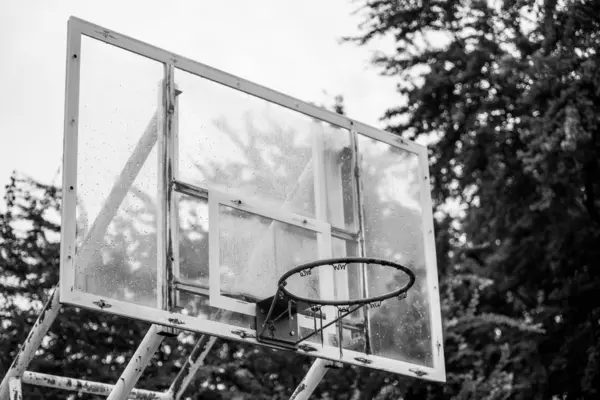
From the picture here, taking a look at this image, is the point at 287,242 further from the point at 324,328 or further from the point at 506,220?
the point at 506,220

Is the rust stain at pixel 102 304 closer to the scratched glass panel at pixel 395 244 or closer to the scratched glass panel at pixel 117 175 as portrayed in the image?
the scratched glass panel at pixel 117 175

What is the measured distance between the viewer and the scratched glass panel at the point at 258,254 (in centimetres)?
648

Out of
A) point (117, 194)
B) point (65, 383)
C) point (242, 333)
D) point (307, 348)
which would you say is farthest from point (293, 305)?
point (65, 383)

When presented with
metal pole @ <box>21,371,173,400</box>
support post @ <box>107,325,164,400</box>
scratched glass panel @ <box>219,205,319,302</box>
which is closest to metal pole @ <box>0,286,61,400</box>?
metal pole @ <box>21,371,173,400</box>

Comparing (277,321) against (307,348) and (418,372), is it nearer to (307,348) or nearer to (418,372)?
(307,348)

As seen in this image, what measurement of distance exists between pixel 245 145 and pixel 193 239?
789 mm

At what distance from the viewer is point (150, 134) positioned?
21.1 ft

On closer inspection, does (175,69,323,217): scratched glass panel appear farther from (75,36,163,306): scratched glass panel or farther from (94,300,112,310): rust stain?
(94,300,112,310): rust stain

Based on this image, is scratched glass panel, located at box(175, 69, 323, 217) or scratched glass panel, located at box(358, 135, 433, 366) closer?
scratched glass panel, located at box(175, 69, 323, 217)

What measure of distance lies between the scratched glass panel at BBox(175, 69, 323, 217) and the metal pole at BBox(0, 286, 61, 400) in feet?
3.43

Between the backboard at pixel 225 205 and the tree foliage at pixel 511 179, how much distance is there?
324 cm

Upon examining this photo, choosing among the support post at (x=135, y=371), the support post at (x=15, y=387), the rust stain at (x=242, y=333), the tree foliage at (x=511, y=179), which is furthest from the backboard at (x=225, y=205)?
the tree foliage at (x=511, y=179)

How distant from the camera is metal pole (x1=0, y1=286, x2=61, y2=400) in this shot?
6.62 metres

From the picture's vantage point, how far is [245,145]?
6914mm
